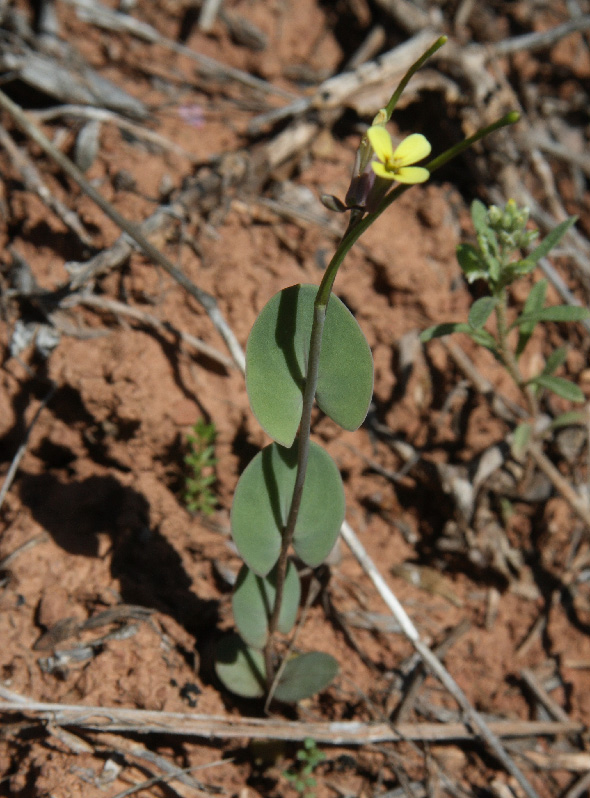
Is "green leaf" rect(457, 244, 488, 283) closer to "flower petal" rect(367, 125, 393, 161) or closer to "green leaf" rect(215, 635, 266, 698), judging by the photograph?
"flower petal" rect(367, 125, 393, 161)

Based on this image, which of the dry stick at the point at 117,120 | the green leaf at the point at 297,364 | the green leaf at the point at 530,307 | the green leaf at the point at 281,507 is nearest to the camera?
the green leaf at the point at 297,364

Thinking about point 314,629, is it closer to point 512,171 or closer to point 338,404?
point 338,404

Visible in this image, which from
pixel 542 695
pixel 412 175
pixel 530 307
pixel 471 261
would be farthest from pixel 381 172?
pixel 542 695

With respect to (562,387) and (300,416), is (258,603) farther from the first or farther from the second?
(562,387)

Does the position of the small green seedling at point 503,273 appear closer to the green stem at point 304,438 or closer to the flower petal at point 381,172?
the green stem at point 304,438

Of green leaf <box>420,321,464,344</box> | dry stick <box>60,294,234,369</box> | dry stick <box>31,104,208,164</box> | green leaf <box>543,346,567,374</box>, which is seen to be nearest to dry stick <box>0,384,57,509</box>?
dry stick <box>60,294,234,369</box>

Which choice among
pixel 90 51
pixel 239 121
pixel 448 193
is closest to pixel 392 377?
pixel 448 193

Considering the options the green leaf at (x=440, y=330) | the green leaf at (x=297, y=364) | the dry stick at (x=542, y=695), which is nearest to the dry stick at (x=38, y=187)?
the green leaf at (x=440, y=330)
